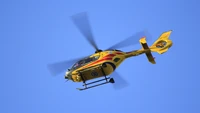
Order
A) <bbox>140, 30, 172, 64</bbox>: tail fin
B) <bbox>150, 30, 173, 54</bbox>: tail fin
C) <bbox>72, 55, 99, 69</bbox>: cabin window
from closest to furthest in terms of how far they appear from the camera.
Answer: <bbox>72, 55, 99, 69</bbox>: cabin window, <bbox>140, 30, 172, 64</bbox>: tail fin, <bbox>150, 30, 173, 54</bbox>: tail fin

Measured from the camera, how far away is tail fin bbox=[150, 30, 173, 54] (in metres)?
22.4

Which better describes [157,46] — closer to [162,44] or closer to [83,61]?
[162,44]

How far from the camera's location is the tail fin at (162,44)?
22.4m

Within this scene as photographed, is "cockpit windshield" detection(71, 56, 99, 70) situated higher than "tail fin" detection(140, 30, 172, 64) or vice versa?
"tail fin" detection(140, 30, 172, 64)

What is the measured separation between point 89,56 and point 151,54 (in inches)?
150

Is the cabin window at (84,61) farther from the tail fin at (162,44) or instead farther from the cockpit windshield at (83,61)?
the tail fin at (162,44)

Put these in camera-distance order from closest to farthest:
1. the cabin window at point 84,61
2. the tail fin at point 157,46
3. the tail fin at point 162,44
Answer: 1. the cabin window at point 84,61
2. the tail fin at point 157,46
3. the tail fin at point 162,44

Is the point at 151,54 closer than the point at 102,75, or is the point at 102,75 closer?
the point at 102,75

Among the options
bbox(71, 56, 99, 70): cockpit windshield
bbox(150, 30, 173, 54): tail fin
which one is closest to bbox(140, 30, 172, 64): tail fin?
bbox(150, 30, 173, 54): tail fin

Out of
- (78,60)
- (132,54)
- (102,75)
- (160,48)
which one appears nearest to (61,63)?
(78,60)

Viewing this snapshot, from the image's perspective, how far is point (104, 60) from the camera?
20.5 metres

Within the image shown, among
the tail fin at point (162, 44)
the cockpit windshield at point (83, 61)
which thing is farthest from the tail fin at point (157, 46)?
the cockpit windshield at point (83, 61)

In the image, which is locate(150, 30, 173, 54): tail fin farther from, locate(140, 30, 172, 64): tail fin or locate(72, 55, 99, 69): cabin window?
locate(72, 55, 99, 69): cabin window

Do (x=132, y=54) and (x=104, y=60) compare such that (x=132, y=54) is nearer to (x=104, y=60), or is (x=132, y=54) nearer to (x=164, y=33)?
(x=104, y=60)
